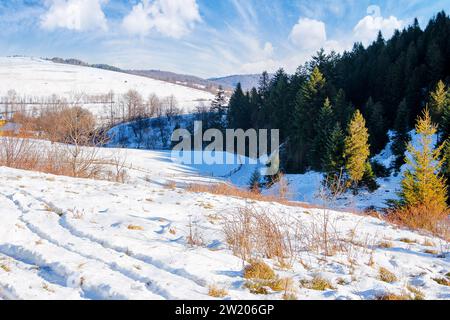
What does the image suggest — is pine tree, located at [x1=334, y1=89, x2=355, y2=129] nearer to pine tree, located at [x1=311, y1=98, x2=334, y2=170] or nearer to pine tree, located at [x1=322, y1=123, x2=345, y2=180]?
pine tree, located at [x1=311, y1=98, x2=334, y2=170]

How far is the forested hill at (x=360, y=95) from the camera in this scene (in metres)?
41.8

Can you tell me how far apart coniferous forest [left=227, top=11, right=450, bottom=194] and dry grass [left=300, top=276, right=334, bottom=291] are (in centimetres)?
2629

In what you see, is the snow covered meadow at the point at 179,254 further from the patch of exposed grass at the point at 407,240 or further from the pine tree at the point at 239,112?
the pine tree at the point at 239,112

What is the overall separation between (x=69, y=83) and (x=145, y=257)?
509 ft

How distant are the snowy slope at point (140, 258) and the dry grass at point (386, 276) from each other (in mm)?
74

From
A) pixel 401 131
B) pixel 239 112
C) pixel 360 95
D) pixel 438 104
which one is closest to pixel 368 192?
pixel 401 131

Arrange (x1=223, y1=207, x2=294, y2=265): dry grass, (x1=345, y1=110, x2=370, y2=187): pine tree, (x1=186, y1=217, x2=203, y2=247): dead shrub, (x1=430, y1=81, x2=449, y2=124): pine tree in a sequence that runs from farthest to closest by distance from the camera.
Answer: (x1=430, y1=81, x2=449, y2=124): pine tree
(x1=345, y1=110, x2=370, y2=187): pine tree
(x1=186, y1=217, x2=203, y2=247): dead shrub
(x1=223, y1=207, x2=294, y2=265): dry grass

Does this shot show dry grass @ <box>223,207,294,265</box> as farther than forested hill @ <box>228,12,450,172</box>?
No

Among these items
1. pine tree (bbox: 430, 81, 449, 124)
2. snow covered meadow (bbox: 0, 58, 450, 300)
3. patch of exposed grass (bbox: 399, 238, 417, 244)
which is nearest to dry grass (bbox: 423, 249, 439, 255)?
snow covered meadow (bbox: 0, 58, 450, 300)

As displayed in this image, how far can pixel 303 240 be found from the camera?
20.3 ft

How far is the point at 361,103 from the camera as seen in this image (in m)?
55.5

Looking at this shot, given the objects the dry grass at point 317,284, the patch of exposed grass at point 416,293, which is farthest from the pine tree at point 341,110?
the dry grass at point 317,284

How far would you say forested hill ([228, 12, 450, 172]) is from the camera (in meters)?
41.8

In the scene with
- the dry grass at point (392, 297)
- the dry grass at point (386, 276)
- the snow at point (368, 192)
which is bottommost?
the snow at point (368, 192)
